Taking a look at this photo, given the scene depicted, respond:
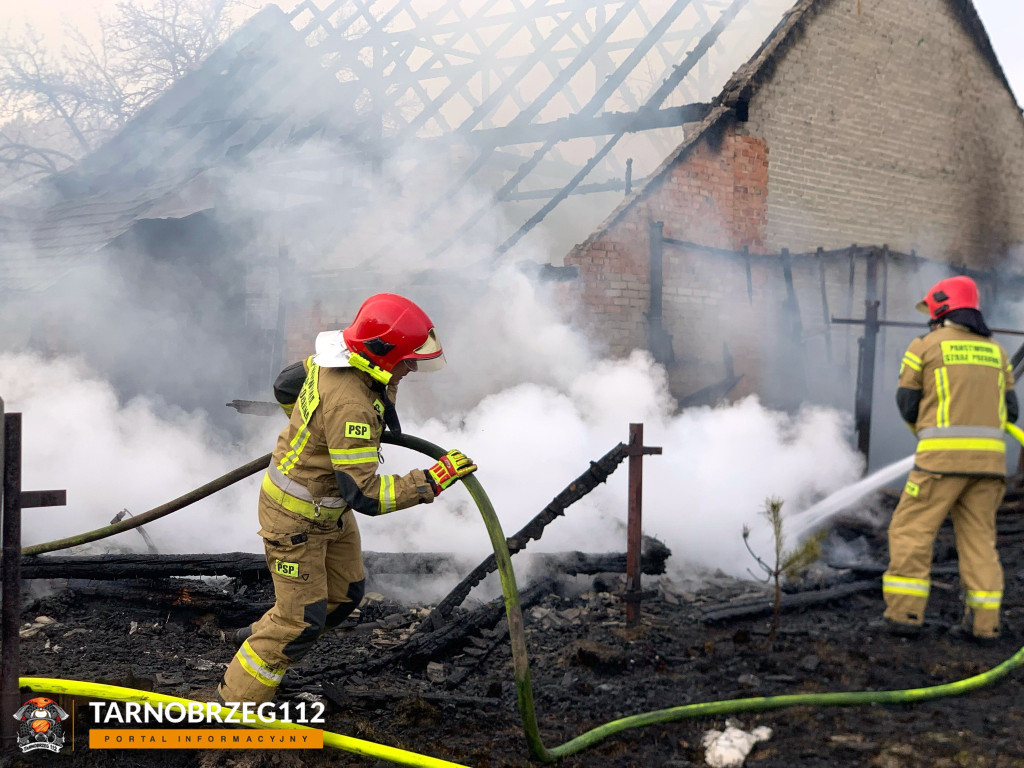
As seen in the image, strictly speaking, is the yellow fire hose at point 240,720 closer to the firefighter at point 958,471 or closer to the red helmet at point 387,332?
the red helmet at point 387,332

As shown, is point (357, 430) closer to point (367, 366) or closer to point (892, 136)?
point (367, 366)

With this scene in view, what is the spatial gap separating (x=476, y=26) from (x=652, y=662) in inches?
394

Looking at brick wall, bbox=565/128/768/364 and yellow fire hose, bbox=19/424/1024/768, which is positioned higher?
brick wall, bbox=565/128/768/364

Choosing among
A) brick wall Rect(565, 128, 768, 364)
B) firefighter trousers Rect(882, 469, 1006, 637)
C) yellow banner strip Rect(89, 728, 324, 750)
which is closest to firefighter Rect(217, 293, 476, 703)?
yellow banner strip Rect(89, 728, 324, 750)

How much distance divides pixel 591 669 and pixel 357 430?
1905 mm

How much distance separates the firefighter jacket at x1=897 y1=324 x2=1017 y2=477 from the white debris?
1959 millimetres

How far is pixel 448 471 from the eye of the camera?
3186mm

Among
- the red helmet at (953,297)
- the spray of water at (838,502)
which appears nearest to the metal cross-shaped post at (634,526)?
the red helmet at (953,297)

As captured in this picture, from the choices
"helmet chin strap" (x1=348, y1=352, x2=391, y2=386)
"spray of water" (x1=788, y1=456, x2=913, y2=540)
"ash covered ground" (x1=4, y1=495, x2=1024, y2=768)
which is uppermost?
"helmet chin strap" (x1=348, y1=352, x2=391, y2=386)

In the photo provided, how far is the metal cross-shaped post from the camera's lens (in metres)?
4.63

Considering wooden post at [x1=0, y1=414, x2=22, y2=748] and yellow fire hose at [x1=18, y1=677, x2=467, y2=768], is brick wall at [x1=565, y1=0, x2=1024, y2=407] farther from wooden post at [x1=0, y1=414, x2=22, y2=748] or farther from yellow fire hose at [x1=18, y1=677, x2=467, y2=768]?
wooden post at [x1=0, y1=414, x2=22, y2=748]

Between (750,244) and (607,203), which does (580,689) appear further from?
(607,203)

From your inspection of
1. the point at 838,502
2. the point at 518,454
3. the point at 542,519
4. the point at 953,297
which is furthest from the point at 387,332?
the point at 838,502

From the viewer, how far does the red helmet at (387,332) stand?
3183mm
